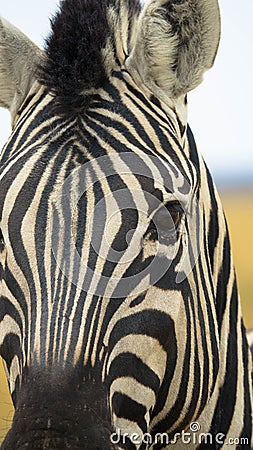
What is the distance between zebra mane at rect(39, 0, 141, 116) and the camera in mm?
2730

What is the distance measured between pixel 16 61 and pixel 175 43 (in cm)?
73

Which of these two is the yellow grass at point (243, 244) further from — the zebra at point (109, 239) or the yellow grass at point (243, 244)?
the zebra at point (109, 239)

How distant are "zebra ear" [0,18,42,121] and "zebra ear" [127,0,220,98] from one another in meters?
0.48

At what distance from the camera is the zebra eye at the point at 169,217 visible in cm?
259

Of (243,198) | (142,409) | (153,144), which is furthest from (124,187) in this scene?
(243,198)

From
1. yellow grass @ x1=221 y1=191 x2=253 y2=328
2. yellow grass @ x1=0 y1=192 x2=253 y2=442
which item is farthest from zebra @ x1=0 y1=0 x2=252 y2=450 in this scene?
yellow grass @ x1=221 y1=191 x2=253 y2=328

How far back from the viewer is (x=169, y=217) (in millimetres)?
2615

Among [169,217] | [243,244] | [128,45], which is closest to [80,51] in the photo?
[128,45]

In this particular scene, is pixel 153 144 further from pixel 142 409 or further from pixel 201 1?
pixel 142 409

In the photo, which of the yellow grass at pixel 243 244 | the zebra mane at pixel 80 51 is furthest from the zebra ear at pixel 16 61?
the yellow grass at pixel 243 244

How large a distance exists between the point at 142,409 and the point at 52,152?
1.04 metres

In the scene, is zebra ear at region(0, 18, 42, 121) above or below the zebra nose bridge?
above

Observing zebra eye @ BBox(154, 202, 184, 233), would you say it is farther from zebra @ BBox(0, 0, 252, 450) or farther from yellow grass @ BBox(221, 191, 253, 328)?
yellow grass @ BBox(221, 191, 253, 328)

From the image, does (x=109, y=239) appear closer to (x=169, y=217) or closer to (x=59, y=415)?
(x=169, y=217)
